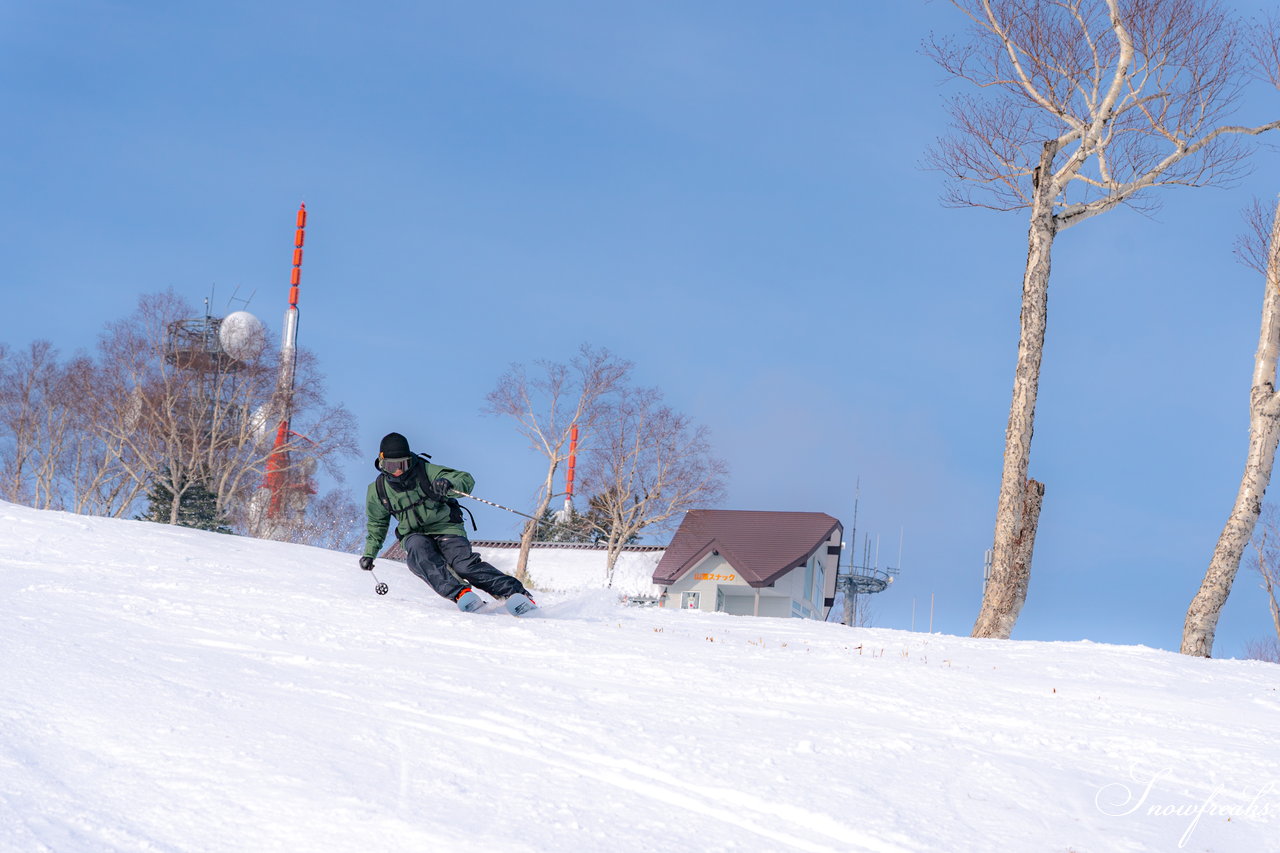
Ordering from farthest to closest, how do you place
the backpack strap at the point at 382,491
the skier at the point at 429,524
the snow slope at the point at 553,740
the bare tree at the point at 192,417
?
the bare tree at the point at 192,417 < the backpack strap at the point at 382,491 < the skier at the point at 429,524 < the snow slope at the point at 553,740

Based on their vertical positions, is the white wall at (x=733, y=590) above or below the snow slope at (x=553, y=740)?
below

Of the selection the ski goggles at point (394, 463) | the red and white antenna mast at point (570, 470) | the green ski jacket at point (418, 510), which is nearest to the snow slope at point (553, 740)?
the green ski jacket at point (418, 510)

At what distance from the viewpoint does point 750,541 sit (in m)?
43.3

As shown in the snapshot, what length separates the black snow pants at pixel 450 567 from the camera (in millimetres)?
10242

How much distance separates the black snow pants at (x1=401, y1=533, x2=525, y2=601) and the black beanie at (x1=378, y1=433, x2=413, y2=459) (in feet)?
2.53

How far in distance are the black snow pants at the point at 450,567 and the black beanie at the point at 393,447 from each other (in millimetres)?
772

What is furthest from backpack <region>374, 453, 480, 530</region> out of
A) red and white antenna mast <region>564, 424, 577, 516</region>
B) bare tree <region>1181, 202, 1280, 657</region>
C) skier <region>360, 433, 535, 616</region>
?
red and white antenna mast <region>564, 424, 577, 516</region>

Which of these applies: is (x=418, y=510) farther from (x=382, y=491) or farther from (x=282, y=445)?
(x=282, y=445)

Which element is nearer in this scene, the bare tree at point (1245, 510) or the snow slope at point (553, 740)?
the snow slope at point (553, 740)

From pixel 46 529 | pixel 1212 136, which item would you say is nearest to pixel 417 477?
pixel 46 529

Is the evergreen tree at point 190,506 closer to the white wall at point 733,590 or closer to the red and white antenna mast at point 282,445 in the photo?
the red and white antenna mast at point 282,445

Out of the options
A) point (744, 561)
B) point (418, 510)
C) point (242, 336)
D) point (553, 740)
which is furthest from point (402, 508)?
point (242, 336)

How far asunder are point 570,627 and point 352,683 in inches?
136

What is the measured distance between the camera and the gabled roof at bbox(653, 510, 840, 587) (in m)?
42.2
